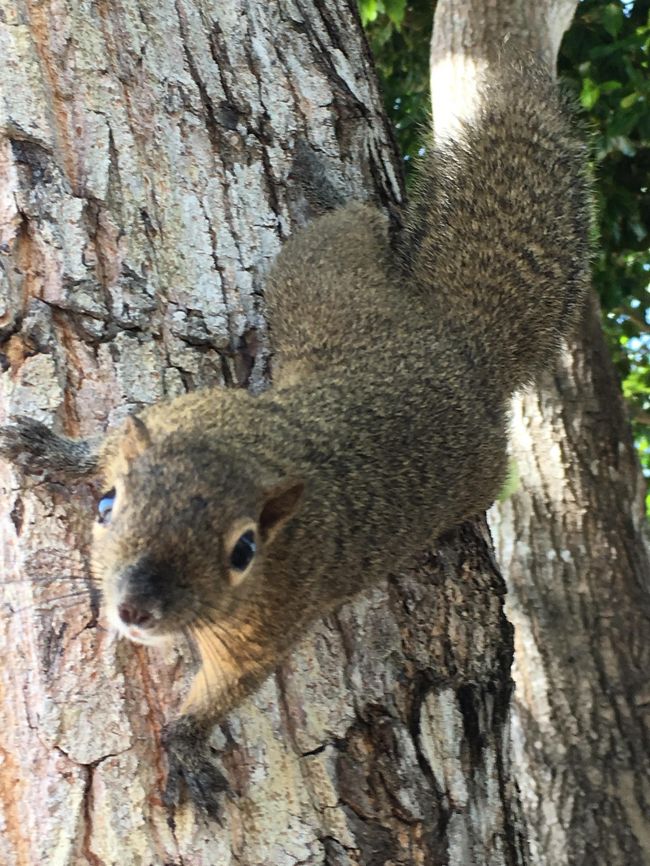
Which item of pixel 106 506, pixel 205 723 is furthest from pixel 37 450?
pixel 205 723

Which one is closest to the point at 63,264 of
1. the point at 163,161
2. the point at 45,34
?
the point at 163,161

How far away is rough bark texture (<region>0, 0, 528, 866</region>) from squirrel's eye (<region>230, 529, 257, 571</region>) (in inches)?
11.7

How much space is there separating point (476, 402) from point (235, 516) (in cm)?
95

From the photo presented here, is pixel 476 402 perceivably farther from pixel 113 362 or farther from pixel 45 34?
pixel 45 34

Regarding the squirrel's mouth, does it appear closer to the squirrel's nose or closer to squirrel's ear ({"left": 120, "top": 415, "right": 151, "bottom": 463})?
the squirrel's nose

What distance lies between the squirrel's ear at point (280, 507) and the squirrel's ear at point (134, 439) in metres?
0.25

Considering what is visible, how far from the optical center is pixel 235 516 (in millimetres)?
1593

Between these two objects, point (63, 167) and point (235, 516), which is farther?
point (63, 167)

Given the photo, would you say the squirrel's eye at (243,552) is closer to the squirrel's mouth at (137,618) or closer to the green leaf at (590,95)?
the squirrel's mouth at (137,618)

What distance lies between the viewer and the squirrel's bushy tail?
2436 mm

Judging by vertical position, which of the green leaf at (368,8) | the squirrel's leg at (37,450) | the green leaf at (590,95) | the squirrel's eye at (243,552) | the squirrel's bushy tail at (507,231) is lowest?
the squirrel's eye at (243,552)

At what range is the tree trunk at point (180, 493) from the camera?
1.65 meters

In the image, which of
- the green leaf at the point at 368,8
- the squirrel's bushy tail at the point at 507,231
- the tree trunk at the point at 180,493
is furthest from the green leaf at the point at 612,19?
the tree trunk at the point at 180,493

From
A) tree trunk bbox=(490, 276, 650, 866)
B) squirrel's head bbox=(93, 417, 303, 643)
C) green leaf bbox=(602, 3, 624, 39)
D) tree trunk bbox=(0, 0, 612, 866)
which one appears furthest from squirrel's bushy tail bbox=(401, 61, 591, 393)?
green leaf bbox=(602, 3, 624, 39)
